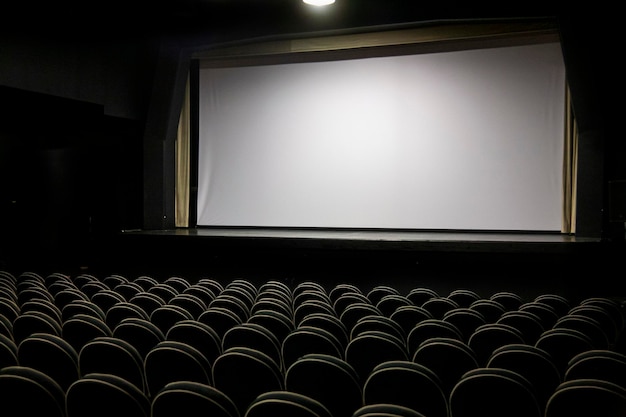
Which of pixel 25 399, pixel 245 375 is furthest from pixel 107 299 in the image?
pixel 25 399

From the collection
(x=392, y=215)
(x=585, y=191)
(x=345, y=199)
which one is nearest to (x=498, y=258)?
(x=585, y=191)

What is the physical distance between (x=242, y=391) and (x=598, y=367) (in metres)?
1.67

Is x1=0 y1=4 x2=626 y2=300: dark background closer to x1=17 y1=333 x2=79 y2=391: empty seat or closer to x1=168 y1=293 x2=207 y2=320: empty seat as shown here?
x1=168 y1=293 x2=207 y2=320: empty seat

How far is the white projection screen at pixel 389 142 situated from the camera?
9.21m

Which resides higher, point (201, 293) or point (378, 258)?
point (378, 258)

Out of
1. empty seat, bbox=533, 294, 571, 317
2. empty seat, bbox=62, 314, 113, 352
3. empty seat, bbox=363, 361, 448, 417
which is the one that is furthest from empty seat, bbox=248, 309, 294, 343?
empty seat, bbox=533, 294, 571, 317

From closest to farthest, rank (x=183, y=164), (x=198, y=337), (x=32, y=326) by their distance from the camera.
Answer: (x=198, y=337), (x=32, y=326), (x=183, y=164)

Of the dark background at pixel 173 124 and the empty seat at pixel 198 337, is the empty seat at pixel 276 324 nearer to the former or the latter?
the empty seat at pixel 198 337

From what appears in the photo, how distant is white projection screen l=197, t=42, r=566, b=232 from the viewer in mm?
9211

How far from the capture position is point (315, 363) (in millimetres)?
2711

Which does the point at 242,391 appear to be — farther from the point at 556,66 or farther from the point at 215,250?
the point at 556,66

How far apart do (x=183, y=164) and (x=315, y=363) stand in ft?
28.8

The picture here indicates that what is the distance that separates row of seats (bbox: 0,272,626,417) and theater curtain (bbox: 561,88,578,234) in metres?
4.41

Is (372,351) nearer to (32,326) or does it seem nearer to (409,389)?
(409,389)
